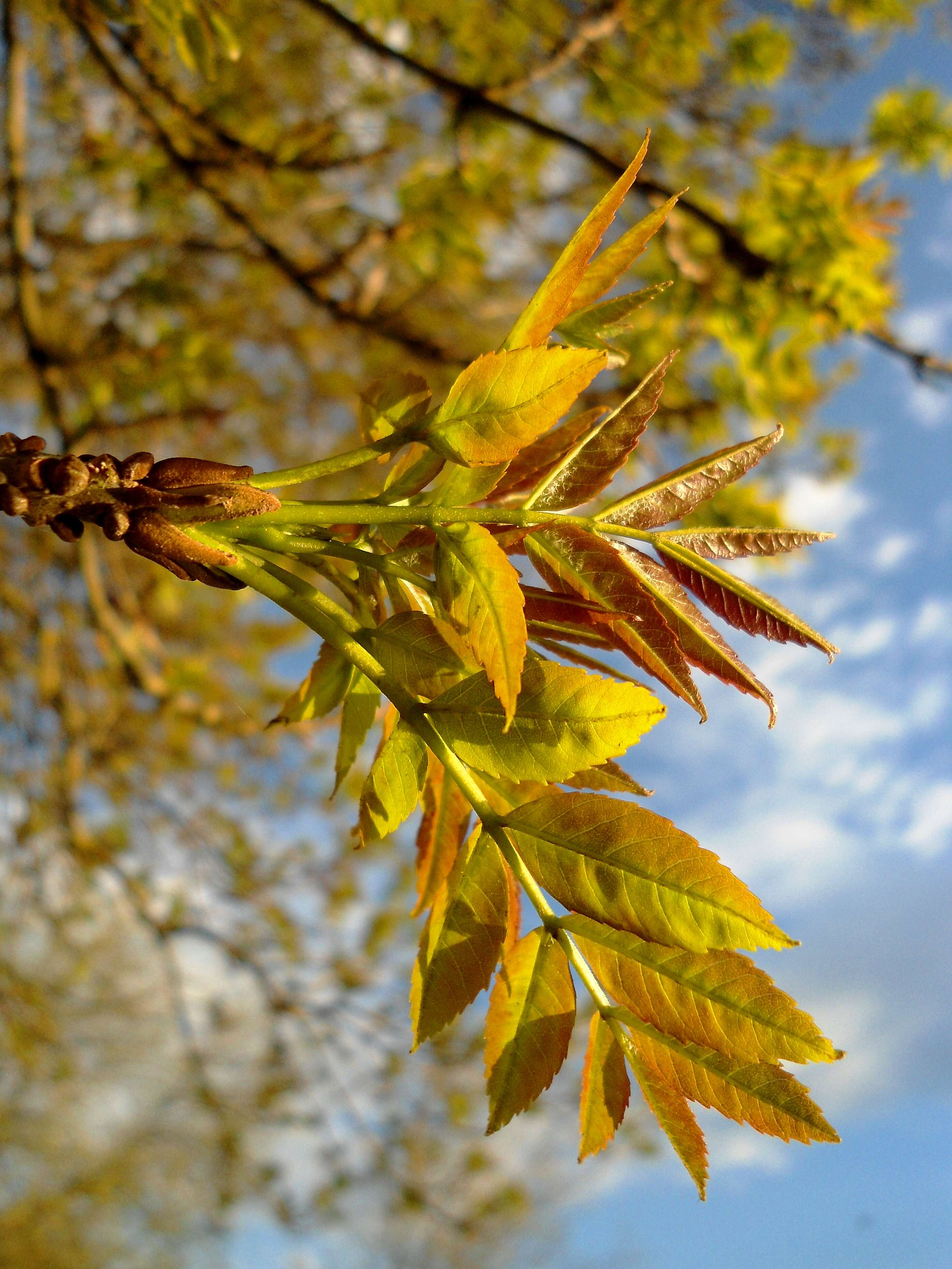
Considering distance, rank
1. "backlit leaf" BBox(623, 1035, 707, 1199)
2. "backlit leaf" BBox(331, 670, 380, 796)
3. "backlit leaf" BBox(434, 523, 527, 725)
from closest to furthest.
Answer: "backlit leaf" BBox(434, 523, 527, 725), "backlit leaf" BBox(623, 1035, 707, 1199), "backlit leaf" BBox(331, 670, 380, 796)

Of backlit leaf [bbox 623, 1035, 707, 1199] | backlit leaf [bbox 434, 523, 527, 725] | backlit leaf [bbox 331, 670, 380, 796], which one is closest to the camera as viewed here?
backlit leaf [bbox 434, 523, 527, 725]

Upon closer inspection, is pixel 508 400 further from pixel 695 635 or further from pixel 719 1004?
pixel 719 1004

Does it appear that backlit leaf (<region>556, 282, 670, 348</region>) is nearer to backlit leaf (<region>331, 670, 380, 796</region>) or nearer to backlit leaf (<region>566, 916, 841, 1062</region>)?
backlit leaf (<region>331, 670, 380, 796</region>)

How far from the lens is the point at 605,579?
75 centimetres

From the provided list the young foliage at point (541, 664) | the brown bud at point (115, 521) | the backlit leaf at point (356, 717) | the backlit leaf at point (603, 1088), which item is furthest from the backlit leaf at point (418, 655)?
the backlit leaf at point (603, 1088)

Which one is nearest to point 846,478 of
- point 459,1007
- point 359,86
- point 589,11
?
point 589,11

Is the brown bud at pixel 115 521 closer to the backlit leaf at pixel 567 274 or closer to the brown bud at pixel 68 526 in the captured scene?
the brown bud at pixel 68 526

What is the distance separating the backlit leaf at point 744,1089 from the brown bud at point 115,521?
572mm

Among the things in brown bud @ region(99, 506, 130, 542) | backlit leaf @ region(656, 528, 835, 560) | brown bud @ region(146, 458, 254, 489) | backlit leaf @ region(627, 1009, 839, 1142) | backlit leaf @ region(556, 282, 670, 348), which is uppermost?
backlit leaf @ region(556, 282, 670, 348)

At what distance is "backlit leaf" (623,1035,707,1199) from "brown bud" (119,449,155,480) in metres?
0.60

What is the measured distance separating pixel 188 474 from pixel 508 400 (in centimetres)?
25

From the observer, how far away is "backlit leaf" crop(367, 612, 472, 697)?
0.72 meters

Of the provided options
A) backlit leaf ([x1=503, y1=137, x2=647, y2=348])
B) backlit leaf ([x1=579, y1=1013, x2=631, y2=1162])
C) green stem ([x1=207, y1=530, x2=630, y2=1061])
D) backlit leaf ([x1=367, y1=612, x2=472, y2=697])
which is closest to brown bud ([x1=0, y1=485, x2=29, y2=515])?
green stem ([x1=207, y1=530, x2=630, y2=1061])

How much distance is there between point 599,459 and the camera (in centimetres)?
79
